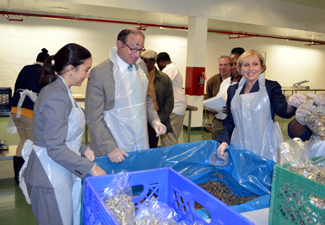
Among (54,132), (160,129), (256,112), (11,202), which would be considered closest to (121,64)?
(160,129)

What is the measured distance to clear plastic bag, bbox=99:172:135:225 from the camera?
0.85 m

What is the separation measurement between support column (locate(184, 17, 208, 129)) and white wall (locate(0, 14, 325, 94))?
271cm

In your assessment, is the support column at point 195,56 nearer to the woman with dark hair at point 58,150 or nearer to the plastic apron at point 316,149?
the plastic apron at point 316,149

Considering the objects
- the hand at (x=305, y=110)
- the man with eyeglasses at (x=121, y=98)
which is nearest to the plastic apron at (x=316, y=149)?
the hand at (x=305, y=110)

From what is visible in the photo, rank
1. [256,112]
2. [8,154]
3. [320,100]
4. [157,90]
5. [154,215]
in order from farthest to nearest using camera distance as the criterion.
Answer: [8,154] < [157,90] < [256,112] < [320,100] < [154,215]

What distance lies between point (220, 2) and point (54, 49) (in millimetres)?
4359

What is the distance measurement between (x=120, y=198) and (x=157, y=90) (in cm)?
222

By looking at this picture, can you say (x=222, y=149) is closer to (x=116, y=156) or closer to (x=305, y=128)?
(x=305, y=128)

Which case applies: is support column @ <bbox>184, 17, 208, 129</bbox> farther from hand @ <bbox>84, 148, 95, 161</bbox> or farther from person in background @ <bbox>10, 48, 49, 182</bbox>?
hand @ <bbox>84, 148, 95, 161</bbox>

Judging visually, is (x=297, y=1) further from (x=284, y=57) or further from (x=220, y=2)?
(x=284, y=57)

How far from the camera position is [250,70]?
6.27 feet

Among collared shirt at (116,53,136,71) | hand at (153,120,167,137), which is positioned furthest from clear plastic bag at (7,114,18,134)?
hand at (153,120,167,137)

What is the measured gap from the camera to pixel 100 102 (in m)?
1.74

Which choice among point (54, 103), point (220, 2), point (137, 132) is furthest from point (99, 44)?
point (54, 103)
